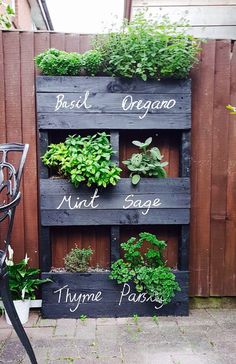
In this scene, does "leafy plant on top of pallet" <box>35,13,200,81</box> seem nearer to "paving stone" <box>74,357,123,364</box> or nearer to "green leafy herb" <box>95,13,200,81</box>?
"green leafy herb" <box>95,13,200,81</box>

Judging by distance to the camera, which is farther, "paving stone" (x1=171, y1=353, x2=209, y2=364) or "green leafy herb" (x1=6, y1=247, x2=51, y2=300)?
"green leafy herb" (x1=6, y1=247, x2=51, y2=300)

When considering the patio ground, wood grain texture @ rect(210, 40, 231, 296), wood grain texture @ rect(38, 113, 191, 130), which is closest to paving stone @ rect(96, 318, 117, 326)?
the patio ground

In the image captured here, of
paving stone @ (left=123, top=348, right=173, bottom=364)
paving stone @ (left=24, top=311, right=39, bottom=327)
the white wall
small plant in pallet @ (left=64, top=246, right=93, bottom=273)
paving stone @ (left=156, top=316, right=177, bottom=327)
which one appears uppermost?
the white wall

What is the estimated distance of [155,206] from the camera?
2.77 meters

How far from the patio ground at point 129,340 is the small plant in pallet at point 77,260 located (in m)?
0.40

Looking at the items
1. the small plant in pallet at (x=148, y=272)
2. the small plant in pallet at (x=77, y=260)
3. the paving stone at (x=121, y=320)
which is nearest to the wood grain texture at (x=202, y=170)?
the small plant in pallet at (x=148, y=272)

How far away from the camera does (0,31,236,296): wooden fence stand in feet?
9.11

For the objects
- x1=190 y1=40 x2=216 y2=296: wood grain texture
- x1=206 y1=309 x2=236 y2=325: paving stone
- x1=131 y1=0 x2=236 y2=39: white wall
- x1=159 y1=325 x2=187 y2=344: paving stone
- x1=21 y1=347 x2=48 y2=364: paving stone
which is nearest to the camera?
x1=21 y1=347 x2=48 y2=364: paving stone

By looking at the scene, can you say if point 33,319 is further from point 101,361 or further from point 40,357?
point 101,361

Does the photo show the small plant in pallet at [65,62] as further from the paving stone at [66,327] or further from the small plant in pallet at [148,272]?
the paving stone at [66,327]

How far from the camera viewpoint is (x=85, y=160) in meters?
2.58

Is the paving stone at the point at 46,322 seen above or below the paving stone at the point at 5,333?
below

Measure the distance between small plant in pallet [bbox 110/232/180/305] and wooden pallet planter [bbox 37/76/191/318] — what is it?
0.28 ft

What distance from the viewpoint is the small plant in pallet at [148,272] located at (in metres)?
2.71
